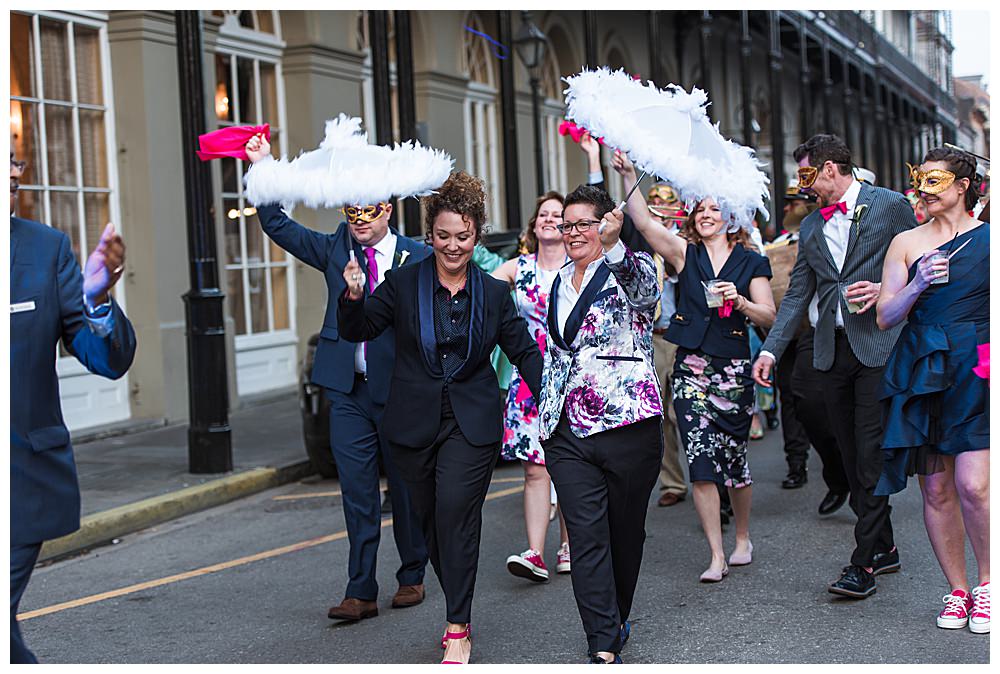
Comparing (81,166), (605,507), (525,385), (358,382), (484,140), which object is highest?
(484,140)

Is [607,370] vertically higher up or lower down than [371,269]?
lower down

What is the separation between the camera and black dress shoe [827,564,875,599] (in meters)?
5.55

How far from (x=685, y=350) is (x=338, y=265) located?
1.79 metres

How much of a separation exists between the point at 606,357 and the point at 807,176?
1640mm

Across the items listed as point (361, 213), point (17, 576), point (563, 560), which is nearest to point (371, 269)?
point (361, 213)

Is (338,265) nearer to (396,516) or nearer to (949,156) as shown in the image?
(396,516)

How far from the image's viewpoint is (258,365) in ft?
45.8

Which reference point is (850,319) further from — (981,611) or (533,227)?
(533,227)

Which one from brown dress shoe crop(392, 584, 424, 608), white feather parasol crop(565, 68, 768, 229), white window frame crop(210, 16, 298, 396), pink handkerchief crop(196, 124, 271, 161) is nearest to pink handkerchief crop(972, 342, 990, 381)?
white feather parasol crop(565, 68, 768, 229)

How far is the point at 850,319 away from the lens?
18.9 feet

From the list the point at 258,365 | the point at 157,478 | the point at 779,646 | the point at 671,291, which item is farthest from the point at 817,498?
the point at 258,365

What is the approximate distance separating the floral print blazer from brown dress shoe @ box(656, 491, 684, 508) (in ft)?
10.1

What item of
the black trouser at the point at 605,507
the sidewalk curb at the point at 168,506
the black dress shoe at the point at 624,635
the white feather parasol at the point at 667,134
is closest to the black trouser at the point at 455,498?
the black trouser at the point at 605,507

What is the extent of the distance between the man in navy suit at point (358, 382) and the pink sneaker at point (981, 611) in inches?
91.0
